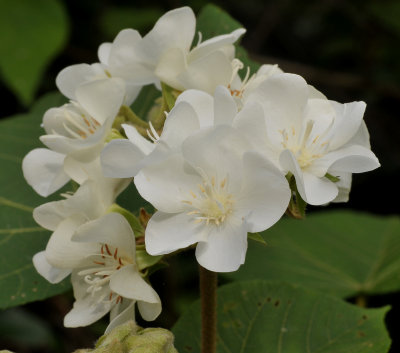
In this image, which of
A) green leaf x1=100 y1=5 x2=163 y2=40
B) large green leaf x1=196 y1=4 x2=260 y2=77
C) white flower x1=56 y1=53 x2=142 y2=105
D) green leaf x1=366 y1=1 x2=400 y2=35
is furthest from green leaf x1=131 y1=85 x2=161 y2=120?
green leaf x1=366 y1=1 x2=400 y2=35

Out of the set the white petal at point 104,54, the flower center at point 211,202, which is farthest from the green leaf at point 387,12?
the flower center at point 211,202

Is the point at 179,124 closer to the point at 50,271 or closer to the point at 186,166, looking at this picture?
the point at 186,166

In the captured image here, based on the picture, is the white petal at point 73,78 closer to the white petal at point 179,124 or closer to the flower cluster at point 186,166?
the flower cluster at point 186,166

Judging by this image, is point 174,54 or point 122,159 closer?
point 122,159

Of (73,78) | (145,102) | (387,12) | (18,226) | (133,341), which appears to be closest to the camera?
(133,341)

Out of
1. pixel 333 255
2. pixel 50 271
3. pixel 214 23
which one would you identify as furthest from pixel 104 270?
pixel 333 255

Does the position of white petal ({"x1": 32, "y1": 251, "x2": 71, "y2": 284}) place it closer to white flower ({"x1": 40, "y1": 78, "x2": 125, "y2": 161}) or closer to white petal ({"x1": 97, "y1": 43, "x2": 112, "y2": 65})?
white flower ({"x1": 40, "y1": 78, "x2": 125, "y2": 161})
